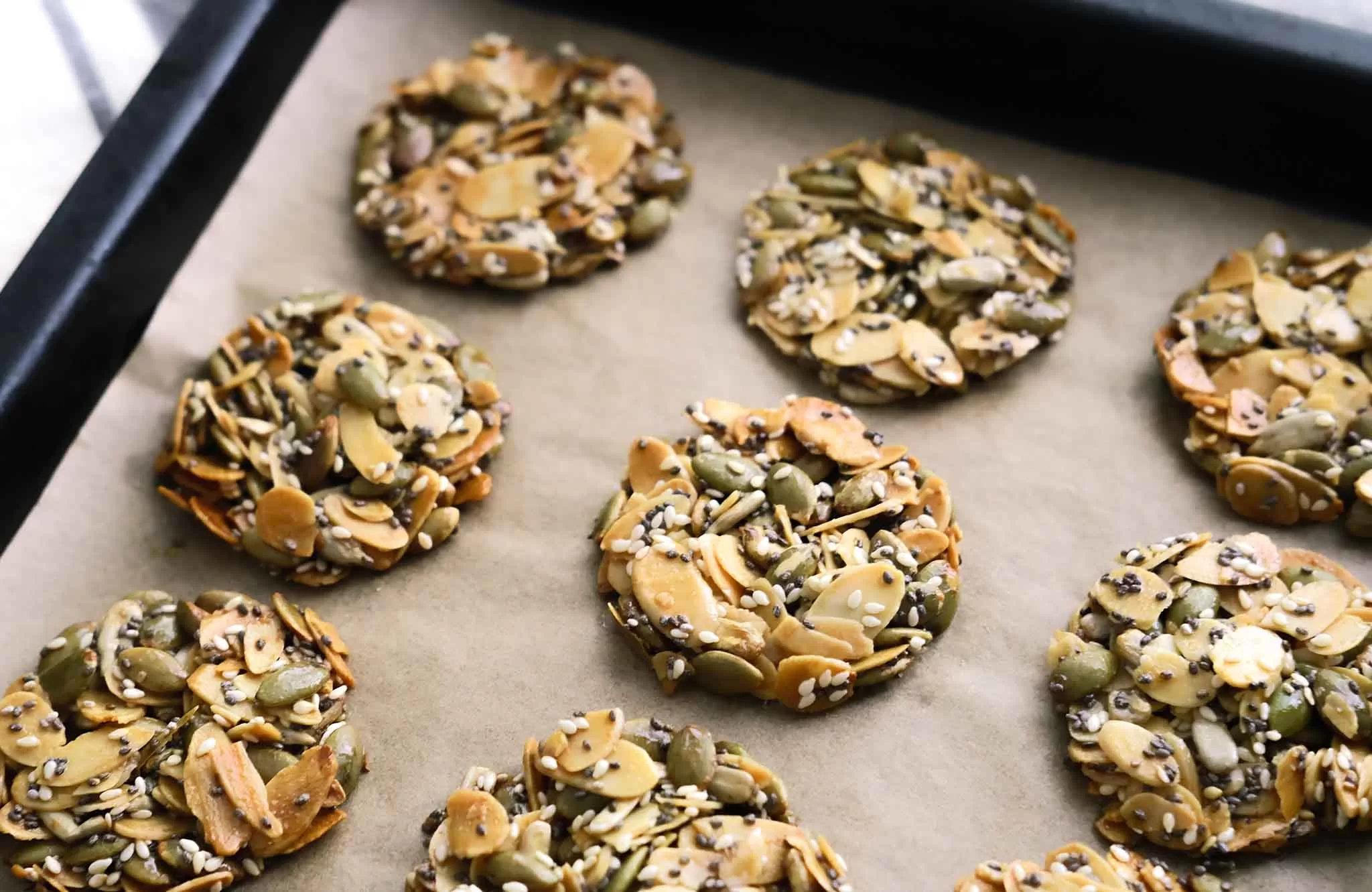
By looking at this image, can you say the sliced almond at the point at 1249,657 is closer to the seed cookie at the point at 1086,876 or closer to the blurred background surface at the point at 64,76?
the seed cookie at the point at 1086,876

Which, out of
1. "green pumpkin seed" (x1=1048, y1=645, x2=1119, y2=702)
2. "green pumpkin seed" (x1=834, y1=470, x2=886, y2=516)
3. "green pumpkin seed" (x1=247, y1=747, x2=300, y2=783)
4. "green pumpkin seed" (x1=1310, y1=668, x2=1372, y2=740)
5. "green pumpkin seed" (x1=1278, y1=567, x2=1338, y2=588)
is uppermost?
"green pumpkin seed" (x1=834, y1=470, x2=886, y2=516)

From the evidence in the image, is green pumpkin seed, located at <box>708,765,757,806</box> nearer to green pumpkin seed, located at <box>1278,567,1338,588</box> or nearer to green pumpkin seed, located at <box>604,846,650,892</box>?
green pumpkin seed, located at <box>604,846,650,892</box>

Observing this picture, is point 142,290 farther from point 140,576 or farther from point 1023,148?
point 1023,148

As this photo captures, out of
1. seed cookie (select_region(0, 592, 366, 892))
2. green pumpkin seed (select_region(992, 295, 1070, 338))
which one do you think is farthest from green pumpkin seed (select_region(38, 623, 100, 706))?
green pumpkin seed (select_region(992, 295, 1070, 338))

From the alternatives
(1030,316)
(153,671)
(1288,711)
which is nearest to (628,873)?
(153,671)

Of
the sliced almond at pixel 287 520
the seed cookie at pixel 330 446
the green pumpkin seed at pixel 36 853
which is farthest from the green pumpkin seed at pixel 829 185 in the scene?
the green pumpkin seed at pixel 36 853
